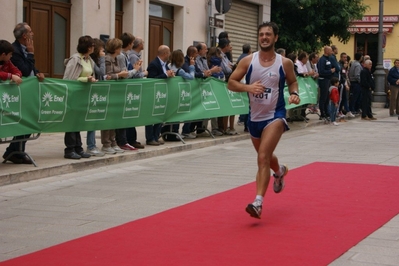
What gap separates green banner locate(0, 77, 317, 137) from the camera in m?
11.5

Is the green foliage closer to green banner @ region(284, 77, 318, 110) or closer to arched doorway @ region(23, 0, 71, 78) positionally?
green banner @ region(284, 77, 318, 110)

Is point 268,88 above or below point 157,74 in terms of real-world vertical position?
above

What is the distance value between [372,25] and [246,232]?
4331 cm

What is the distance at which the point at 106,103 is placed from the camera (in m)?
13.4

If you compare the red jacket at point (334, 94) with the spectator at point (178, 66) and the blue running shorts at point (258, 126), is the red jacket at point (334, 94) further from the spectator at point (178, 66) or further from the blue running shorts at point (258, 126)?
the blue running shorts at point (258, 126)

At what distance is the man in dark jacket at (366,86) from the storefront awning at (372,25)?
24.7m

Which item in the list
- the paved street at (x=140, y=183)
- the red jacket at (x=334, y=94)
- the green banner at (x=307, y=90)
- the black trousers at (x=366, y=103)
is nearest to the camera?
the paved street at (x=140, y=183)

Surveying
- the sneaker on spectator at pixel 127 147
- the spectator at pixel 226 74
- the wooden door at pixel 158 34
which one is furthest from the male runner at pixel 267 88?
the wooden door at pixel 158 34

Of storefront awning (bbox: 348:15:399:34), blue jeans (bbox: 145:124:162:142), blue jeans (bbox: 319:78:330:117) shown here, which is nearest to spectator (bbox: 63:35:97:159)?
blue jeans (bbox: 145:124:162:142)

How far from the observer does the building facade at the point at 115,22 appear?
17500 millimetres

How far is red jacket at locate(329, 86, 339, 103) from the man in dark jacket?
2.69 meters

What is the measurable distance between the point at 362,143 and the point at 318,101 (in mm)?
6958

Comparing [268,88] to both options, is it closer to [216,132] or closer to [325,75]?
[216,132]

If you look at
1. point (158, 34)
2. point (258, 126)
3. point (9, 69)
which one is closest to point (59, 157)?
point (9, 69)
